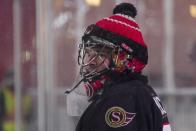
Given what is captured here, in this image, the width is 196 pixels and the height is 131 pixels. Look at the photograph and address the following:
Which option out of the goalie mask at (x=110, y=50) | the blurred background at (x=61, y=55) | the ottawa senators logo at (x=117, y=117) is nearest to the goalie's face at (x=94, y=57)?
the goalie mask at (x=110, y=50)

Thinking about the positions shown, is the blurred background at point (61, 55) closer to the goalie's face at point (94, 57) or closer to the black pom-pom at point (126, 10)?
the black pom-pom at point (126, 10)

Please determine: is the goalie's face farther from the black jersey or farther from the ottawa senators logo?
the ottawa senators logo

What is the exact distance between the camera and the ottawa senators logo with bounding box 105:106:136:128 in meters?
2.33

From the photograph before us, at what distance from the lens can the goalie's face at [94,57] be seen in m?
2.49

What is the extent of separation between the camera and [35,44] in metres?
5.89

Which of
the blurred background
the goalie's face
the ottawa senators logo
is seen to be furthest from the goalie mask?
the blurred background

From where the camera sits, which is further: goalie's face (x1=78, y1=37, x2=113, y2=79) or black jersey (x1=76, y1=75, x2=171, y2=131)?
goalie's face (x1=78, y1=37, x2=113, y2=79)

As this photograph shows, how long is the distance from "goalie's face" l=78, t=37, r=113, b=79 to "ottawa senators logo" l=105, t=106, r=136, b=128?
0.72 feet

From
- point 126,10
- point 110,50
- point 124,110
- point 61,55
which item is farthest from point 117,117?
point 61,55

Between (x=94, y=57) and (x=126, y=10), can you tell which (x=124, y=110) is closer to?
(x=94, y=57)

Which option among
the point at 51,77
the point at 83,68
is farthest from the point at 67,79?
the point at 83,68

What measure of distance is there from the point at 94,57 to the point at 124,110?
0.31 meters

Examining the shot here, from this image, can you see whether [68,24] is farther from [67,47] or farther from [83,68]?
[83,68]

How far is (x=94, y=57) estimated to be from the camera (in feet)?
8.29
